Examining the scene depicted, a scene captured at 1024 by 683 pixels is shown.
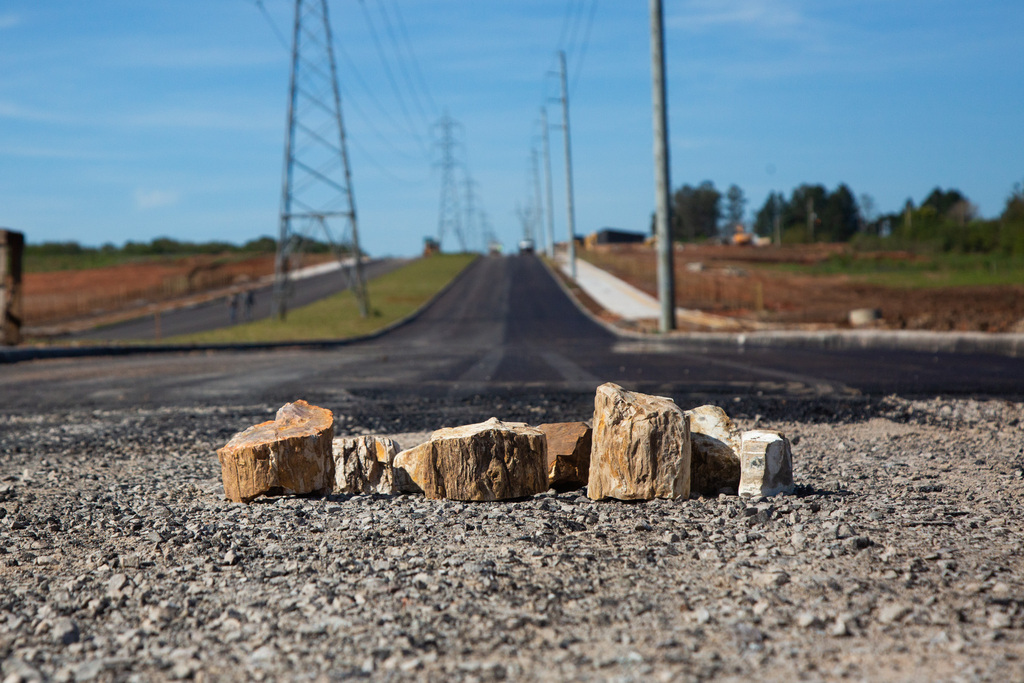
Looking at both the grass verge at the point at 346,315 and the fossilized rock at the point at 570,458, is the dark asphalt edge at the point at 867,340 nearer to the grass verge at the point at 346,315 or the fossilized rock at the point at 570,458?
the grass verge at the point at 346,315

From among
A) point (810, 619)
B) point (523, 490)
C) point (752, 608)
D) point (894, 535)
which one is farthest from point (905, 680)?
point (523, 490)

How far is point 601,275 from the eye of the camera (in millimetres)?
62406

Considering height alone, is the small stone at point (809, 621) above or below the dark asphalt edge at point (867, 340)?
above

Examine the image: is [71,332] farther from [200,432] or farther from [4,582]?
[4,582]

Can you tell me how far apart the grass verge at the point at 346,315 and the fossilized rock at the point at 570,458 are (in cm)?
2312

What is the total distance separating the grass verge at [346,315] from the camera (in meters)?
30.3

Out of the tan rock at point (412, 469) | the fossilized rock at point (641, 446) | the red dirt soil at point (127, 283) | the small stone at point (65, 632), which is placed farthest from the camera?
the red dirt soil at point (127, 283)

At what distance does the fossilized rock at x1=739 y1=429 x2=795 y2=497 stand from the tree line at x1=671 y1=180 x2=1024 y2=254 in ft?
219

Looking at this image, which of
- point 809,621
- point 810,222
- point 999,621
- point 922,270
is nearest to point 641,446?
point 809,621

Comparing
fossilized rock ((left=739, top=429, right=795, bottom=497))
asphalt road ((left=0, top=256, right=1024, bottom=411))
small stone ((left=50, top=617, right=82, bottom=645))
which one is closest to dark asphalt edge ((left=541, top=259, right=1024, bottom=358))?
asphalt road ((left=0, top=256, right=1024, bottom=411))

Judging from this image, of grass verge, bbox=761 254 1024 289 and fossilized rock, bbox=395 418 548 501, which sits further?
grass verge, bbox=761 254 1024 289

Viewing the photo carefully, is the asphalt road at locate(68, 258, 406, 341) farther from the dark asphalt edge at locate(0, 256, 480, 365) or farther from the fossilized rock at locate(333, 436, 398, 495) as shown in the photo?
the fossilized rock at locate(333, 436, 398, 495)

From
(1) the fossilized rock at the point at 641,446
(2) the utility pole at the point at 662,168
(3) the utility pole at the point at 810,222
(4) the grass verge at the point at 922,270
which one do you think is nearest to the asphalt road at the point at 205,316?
(2) the utility pole at the point at 662,168

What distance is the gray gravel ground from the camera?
2771 millimetres
